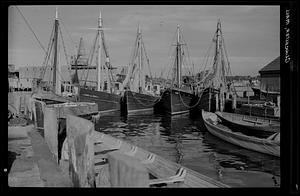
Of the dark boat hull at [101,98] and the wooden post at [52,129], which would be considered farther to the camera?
the dark boat hull at [101,98]

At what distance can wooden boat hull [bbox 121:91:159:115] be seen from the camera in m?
17.6

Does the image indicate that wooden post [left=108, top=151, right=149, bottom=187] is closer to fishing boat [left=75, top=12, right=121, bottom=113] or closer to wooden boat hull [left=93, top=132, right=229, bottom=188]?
wooden boat hull [left=93, top=132, right=229, bottom=188]

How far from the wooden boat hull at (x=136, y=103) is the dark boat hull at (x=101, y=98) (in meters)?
1.44

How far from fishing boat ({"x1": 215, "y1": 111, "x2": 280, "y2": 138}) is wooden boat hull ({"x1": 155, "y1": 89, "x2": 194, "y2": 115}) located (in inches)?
392

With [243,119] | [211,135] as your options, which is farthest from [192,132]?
[243,119]

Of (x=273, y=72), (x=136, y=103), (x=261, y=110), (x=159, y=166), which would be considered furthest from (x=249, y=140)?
(x=136, y=103)

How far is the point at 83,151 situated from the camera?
4887 millimetres

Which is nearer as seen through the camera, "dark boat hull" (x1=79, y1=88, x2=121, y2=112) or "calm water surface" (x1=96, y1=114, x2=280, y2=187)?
"calm water surface" (x1=96, y1=114, x2=280, y2=187)

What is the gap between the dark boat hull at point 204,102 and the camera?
27.4 metres

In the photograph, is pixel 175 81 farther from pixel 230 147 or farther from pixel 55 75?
pixel 55 75

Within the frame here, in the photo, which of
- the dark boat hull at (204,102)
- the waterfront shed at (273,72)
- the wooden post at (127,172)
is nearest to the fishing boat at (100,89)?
the waterfront shed at (273,72)

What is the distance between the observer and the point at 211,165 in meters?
11.4

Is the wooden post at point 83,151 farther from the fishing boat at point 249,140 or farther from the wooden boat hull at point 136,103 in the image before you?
the wooden boat hull at point 136,103

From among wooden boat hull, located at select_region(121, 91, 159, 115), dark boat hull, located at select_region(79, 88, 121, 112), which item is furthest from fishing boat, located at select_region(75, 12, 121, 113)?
wooden boat hull, located at select_region(121, 91, 159, 115)
